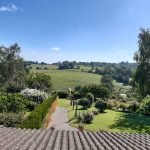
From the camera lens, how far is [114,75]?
174 metres

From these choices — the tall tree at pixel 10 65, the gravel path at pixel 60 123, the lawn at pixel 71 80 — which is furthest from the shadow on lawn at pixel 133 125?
the lawn at pixel 71 80

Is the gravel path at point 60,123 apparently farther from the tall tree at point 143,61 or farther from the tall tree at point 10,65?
the tall tree at point 10,65

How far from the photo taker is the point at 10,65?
263 feet

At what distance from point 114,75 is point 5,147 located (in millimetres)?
165018

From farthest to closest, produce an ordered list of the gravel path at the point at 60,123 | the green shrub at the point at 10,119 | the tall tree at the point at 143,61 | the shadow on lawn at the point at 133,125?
the tall tree at the point at 143,61 < the shadow on lawn at the point at 133,125 < the gravel path at the point at 60,123 < the green shrub at the point at 10,119

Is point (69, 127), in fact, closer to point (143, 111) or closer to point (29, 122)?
point (29, 122)

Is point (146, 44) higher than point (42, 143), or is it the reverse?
point (146, 44)

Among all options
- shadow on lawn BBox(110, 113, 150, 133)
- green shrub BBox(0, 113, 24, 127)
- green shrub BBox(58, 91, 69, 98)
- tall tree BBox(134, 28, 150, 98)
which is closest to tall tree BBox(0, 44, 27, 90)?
green shrub BBox(58, 91, 69, 98)

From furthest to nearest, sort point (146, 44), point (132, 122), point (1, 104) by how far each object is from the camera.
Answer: point (146, 44)
point (132, 122)
point (1, 104)

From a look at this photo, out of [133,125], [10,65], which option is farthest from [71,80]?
[133,125]

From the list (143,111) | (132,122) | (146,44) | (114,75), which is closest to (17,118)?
(132,122)

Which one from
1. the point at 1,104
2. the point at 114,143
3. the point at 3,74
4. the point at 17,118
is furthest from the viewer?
the point at 3,74

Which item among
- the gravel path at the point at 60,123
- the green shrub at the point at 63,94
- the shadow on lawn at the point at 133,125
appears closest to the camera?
the gravel path at the point at 60,123

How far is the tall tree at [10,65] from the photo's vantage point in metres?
80.2
